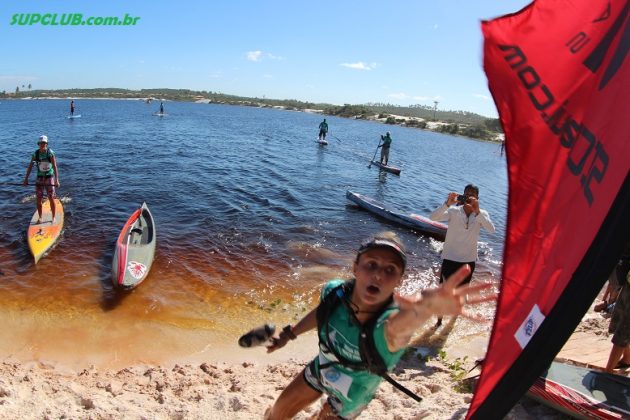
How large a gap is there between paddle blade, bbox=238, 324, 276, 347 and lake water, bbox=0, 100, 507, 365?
14.1 ft

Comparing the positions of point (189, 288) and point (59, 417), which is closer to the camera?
point (59, 417)

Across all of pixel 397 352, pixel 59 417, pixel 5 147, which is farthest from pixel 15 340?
pixel 5 147

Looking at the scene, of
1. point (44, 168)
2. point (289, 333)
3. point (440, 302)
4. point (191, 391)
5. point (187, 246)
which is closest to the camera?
point (440, 302)

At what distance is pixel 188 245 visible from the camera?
39.1ft

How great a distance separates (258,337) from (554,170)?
2.25 meters

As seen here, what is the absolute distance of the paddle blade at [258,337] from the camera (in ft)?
10.2

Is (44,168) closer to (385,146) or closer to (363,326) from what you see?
(363,326)

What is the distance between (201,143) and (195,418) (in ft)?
111

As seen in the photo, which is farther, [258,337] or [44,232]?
[44,232]

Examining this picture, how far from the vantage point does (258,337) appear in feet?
10.2

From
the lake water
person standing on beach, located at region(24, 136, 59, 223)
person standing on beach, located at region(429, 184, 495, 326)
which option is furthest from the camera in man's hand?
person standing on beach, located at region(24, 136, 59, 223)

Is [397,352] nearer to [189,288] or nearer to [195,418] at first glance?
[195,418]

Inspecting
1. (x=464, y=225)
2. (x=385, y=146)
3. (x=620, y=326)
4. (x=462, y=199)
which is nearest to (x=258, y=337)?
(x=620, y=326)

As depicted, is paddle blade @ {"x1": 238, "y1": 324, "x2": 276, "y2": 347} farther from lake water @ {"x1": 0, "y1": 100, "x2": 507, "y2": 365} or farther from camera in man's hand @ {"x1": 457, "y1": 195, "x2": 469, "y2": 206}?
camera in man's hand @ {"x1": 457, "y1": 195, "x2": 469, "y2": 206}
